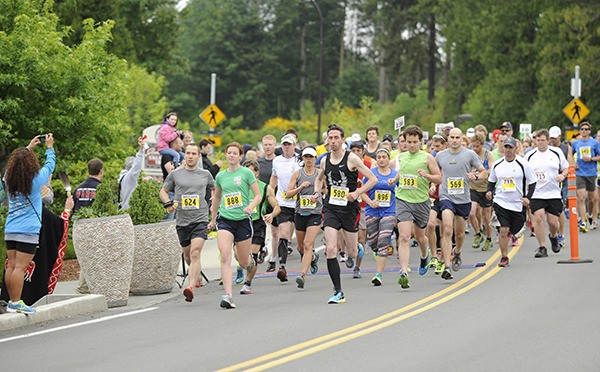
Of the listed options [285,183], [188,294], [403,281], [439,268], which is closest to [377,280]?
[403,281]

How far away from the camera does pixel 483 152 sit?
22.1 m

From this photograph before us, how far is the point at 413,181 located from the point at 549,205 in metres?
4.69

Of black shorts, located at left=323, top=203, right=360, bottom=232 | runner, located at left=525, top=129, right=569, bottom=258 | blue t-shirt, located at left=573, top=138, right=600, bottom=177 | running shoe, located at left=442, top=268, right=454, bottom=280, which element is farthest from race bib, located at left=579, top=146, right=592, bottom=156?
Result: black shorts, located at left=323, top=203, right=360, bottom=232

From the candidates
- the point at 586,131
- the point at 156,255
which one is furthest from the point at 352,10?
the point at 156,255

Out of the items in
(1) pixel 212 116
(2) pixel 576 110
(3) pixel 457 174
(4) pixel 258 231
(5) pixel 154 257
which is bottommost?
(5) pixel 154 257

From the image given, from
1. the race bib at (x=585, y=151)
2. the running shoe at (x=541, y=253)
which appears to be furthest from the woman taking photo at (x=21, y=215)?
the race bib at (x=585, y=151)

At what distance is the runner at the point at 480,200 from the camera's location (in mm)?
21844

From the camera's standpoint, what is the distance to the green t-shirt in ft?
50.8

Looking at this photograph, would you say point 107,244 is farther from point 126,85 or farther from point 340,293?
point 126,85

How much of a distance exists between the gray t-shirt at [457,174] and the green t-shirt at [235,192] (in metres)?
3.40

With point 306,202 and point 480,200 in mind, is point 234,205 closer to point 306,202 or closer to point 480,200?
point 306,202

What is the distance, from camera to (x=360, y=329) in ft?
40.8

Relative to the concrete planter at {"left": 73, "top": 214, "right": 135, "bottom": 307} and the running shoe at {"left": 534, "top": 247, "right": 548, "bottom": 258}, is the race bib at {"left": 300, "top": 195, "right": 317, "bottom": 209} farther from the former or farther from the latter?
the running shoe at {"left": 534, "top": 247, "right": 548, "bottom": 258}

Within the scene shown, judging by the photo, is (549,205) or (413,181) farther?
(549,205)
